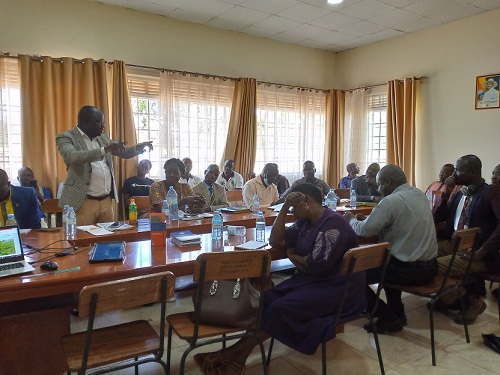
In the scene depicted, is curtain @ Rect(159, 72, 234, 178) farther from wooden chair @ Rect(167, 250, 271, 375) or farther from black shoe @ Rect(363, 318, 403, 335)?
wooden chair @ Rect(167, 250, 271, 375)

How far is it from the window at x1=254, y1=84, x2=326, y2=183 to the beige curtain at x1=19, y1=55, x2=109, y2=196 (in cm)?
267

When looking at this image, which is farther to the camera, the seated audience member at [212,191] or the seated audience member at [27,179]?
the seated audience member at [27,179]

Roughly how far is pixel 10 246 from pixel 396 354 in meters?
2.39

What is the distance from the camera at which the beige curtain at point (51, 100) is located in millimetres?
4719

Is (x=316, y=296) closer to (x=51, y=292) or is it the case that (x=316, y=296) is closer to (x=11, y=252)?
(x=51, y=292)

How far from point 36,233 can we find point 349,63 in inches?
246

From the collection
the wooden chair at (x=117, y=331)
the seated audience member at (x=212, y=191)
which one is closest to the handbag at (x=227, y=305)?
the wooden chair at (x=117, y=331)

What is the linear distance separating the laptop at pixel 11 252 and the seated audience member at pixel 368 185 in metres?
3.70

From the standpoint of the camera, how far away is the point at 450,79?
230 inches

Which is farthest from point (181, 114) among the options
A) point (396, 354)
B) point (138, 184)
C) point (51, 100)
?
point (396, 354)

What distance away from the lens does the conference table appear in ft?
5.88

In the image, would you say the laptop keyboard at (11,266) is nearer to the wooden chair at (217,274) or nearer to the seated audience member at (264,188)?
the wooden chair at (217,274)

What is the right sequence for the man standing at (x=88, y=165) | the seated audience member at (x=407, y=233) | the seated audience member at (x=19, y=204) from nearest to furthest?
the seated audience member at (x=407, y=233)
the seated audience member at (x=19, y=204)
the man standing at (x=88, y=165)

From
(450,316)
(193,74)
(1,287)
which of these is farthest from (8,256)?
(193,74)
